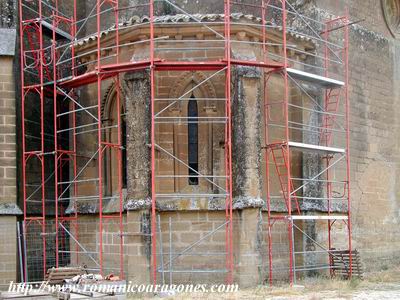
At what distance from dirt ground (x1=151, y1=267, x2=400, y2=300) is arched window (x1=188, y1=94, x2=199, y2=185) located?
3.17 metres

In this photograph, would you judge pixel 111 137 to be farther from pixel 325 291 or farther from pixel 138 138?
pixel 325 291

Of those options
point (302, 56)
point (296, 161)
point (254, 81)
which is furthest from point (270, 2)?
point (296, 161)

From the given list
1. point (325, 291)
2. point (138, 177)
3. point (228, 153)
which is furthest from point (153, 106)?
point (325, 291)

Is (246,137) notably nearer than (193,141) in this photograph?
Yes

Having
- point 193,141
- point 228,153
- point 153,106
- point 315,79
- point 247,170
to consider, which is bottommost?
point 247,170

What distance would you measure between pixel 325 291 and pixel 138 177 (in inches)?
188

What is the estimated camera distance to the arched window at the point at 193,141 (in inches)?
620

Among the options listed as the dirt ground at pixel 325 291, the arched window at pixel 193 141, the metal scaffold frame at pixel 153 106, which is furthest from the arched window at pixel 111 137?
the dirt ground at pixel 325 291

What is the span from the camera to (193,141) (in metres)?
15.8

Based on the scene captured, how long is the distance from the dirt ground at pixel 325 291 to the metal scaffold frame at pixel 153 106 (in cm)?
70

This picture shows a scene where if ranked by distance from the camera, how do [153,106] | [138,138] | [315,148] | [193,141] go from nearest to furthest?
[153,106], [138,138], [315,148], [193,141]

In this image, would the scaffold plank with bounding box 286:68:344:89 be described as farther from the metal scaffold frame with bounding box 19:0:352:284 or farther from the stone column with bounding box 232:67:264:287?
the stone column with bounding box 232:67:264:287

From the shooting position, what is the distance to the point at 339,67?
709 inches

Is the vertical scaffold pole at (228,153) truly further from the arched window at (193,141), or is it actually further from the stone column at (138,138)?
the stone column at (138,138)
